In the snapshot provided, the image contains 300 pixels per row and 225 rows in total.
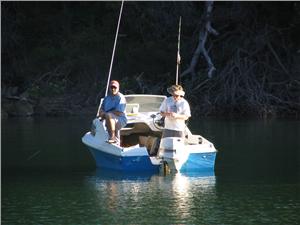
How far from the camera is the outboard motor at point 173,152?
46.4ft

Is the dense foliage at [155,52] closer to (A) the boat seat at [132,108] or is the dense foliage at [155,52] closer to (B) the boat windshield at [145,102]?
(B) the boat windshield at [145,102]

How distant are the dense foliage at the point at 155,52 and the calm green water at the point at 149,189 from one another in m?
9.70

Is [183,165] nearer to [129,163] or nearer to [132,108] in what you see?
[129,163]

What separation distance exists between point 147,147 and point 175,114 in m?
1.40

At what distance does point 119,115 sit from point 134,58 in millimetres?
18341

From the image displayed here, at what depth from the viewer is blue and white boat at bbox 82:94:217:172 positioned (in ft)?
47.1

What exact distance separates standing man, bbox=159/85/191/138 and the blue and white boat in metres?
0.21

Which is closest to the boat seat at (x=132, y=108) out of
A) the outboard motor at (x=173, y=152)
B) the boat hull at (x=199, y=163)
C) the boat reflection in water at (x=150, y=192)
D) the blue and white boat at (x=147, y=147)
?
the blue and white boat at (x=147, y=147)

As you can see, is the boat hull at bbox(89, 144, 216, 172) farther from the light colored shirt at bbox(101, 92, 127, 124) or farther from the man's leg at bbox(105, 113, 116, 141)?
the light colored shirt at bbox(101, 92, 127, 124)

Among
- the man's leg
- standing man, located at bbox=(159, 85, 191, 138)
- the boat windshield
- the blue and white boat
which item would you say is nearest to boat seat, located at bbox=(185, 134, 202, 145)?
the blue and white boat

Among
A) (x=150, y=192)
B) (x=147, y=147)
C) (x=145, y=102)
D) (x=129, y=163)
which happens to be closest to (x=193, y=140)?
(x=147, y=147)

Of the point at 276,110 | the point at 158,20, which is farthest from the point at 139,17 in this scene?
the point at 276,110

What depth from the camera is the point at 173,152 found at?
14141 mm

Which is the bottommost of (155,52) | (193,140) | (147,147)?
(147,147)
